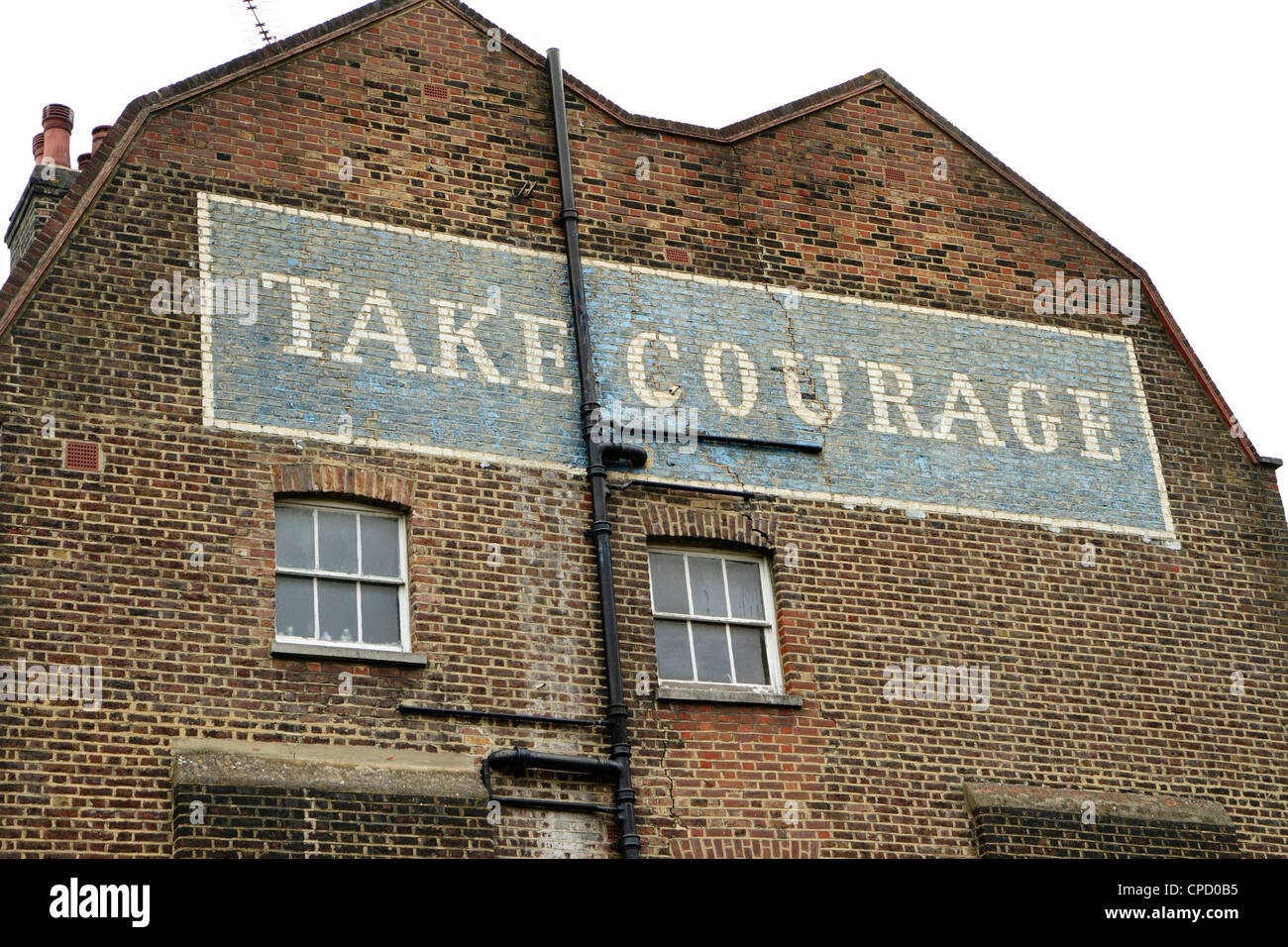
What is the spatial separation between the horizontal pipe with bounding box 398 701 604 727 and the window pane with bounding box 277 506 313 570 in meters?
1.39

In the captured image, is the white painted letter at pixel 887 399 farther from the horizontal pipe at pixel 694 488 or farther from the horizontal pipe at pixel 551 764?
the horizontal pipe at pixel 551 764

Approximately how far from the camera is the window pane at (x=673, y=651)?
15.3 metres

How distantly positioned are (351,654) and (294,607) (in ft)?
2.02

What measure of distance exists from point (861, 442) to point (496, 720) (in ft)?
14.8

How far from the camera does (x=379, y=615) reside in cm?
1445

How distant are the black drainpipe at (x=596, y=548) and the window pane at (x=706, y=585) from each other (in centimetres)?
90

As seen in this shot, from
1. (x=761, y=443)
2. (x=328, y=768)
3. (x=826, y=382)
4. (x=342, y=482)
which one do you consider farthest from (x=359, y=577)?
(x=826, y=382)

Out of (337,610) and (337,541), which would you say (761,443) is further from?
(337,610)

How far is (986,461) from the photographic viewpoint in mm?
17141

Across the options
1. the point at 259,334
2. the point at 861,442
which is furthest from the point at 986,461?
the point at 259,334

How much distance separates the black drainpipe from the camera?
14.2 meters

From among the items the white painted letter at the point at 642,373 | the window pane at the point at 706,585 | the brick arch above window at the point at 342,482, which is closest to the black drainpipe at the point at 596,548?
the white painted letter at the point at 642,373

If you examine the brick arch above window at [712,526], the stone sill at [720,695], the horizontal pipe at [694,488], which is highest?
the horizontal pipe at [694,488]
